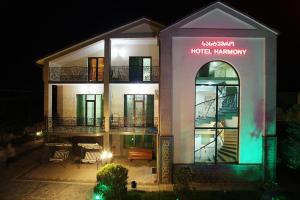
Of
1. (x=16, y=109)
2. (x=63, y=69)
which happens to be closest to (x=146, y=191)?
(x=63, y=69)

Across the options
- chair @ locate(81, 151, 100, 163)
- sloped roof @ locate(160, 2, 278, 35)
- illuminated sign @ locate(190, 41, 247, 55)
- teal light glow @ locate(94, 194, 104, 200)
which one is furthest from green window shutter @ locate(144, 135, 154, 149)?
teal light glow @ locate(94, 194, 104, 200)

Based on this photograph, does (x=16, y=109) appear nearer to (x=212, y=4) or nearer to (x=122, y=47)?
(x=122, y=47)

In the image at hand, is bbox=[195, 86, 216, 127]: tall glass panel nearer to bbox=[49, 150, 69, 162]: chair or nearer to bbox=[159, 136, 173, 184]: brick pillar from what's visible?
bbox=[159, 136, 173, 184]: brick pillar

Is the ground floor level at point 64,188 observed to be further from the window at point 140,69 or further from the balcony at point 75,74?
the window at point 140,69

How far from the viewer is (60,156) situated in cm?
2189

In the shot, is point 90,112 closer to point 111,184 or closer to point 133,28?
point 133,28

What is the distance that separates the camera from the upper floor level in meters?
21.3

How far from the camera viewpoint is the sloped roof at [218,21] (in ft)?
57.8

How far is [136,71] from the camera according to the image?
74.7 ft

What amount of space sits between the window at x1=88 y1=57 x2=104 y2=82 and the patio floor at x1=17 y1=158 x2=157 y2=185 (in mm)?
5507

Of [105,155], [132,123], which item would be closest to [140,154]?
[132,123]

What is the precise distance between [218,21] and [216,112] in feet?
15.3

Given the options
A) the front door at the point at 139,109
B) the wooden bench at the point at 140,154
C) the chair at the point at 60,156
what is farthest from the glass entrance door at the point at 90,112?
the wooden bench at the point at 140,154

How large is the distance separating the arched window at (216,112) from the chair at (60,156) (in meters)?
8.53
